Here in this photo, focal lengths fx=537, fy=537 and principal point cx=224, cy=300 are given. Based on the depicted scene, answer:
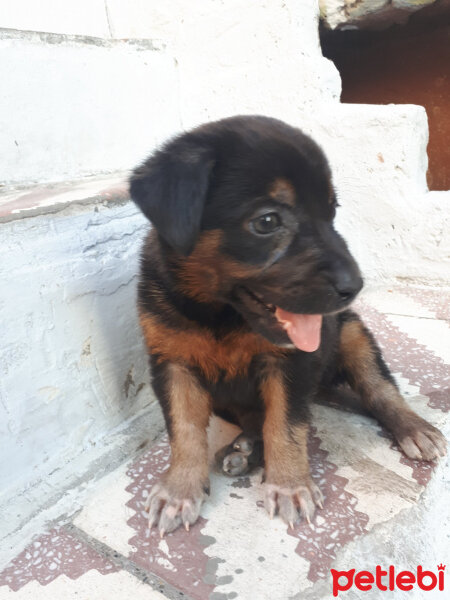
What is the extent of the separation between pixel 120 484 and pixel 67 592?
484 millimetres

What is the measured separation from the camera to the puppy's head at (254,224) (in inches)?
60.0

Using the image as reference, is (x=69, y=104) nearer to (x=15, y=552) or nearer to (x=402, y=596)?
(x=15, y=552)

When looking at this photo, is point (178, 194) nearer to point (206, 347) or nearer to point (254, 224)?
point (254, 224)

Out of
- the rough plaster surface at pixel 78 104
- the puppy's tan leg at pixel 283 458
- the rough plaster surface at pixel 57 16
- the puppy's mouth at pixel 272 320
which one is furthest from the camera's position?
the rough plaster surface at pixel 57 16

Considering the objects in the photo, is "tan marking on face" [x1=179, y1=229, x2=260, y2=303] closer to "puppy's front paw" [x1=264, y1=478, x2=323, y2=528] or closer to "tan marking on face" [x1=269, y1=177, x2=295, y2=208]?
"tan marking on face" [x1=269, y1=177, x2=295, y2=208]

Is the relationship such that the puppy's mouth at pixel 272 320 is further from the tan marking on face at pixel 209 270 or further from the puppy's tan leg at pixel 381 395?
the puppy's tan leg at pixel 381 395

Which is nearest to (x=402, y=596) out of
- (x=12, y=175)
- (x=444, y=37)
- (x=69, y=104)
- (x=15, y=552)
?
(x=15, y=552)

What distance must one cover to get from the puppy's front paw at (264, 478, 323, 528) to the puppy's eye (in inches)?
33.7

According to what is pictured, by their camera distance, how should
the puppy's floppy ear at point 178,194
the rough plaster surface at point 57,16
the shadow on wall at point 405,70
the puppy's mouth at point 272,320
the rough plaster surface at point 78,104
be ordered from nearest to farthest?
the puppy's floppy ear at point 178,194
the puppy's mouth at point 272,320
the rough plaster surface at point 78,104
the rough plaster surface at point 57,16
the shadow on wall at point 405,70

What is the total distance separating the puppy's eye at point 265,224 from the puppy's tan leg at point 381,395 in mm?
878

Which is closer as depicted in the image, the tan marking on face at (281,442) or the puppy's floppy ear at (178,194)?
the puppy's floppy ear at (178,194)

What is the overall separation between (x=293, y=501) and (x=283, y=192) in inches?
38.9

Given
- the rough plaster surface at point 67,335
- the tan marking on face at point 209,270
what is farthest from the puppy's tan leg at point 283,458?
the rough plaster surface at point 67,335

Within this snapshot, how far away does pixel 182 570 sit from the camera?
157 centimetres
